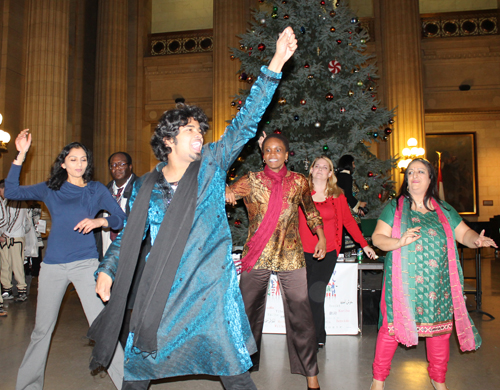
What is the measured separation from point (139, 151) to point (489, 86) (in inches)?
513

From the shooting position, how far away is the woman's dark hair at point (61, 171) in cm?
313

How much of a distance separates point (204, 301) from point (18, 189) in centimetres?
193

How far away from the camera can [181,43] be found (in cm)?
1538

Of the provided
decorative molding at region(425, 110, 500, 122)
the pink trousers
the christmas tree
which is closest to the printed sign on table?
the christmas tree

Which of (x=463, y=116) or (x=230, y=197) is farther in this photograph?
(x=463, y=116)

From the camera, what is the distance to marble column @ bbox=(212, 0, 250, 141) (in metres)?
12.7

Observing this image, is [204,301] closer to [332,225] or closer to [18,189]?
[18,189]

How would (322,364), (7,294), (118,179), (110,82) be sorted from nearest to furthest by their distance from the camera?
1. (322,364)
2. (118,179)
3. (7,294)
4. (110,82)

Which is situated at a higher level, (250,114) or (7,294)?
(250,114)

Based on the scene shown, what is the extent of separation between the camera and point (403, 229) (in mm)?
2947

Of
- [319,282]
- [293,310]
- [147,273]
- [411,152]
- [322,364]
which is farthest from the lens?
[411,152]

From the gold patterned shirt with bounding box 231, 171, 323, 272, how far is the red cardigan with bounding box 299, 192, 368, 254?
0.81 metres

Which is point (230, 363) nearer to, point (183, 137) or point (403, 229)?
point (183, 137)

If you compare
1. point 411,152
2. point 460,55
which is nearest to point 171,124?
point 411,152
